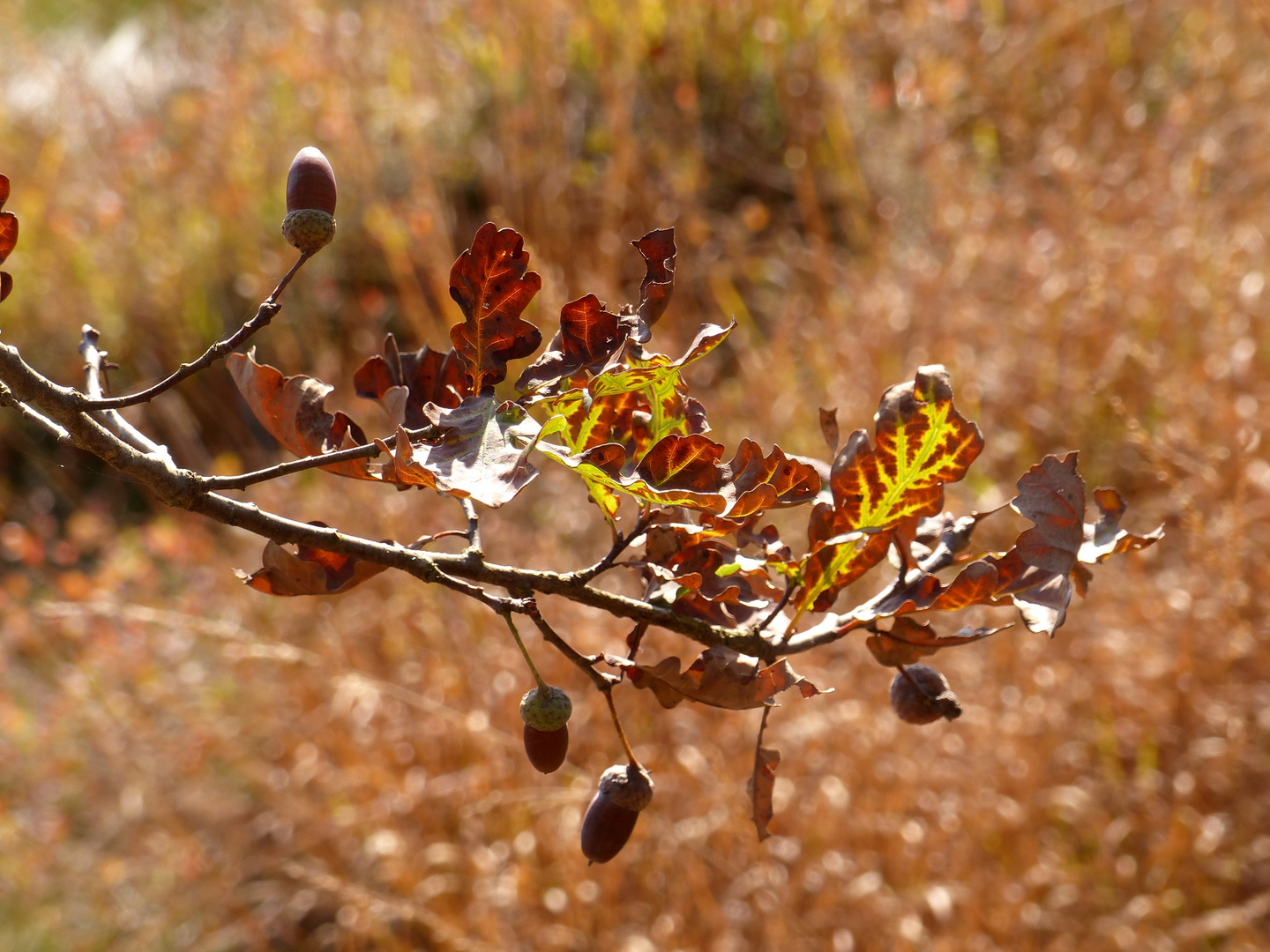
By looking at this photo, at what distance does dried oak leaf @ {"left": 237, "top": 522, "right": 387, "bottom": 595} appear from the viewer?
1.81ft

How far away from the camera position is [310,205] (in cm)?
59

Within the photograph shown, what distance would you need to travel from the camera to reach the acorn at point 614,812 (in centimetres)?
60

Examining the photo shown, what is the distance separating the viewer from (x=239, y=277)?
155 inches

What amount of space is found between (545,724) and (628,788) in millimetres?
71

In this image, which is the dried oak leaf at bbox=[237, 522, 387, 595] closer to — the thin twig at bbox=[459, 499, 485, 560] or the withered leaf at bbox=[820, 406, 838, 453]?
the thin twig at bbox=[459, 499, 485, 560]

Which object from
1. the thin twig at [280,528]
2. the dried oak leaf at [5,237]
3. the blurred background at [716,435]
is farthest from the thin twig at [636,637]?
the blurred background at [716,435]

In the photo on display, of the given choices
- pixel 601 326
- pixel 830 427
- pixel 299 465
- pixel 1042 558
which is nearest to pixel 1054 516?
pixel 1042 558

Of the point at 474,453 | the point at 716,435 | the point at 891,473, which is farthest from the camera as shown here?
the point at 716,435

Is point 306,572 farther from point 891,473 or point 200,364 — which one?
point 891,473

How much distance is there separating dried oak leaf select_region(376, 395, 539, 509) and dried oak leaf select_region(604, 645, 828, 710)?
14cm

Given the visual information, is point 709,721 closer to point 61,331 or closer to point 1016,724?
point 1016,724

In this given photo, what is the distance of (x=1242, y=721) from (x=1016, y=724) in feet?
1.17

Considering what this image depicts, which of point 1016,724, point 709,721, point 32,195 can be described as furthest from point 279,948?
point 32,195

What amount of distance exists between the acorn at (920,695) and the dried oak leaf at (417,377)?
1.01ft
